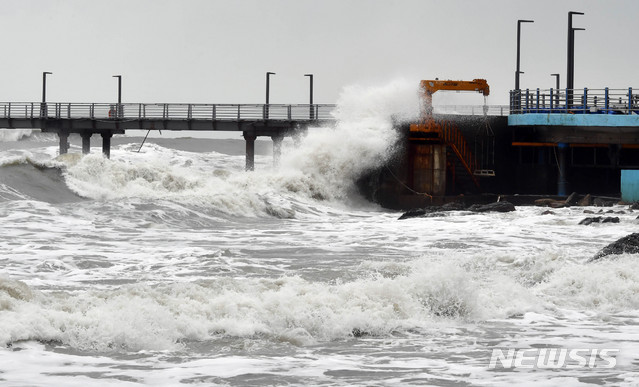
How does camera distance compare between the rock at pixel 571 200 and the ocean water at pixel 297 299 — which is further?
the rock at pixel 571 200

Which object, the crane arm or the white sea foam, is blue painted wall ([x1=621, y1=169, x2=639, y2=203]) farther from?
the white sea foam

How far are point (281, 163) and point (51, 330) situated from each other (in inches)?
1210

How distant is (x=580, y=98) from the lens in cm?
3991

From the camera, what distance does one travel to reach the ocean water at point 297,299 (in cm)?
977

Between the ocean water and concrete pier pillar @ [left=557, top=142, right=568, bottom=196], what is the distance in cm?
1033

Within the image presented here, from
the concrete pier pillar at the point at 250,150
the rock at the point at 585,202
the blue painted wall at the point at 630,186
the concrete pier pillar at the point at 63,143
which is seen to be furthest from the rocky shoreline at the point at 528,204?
the concrete pier pillar at the point at 63,143

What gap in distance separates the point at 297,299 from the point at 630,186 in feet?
79.8

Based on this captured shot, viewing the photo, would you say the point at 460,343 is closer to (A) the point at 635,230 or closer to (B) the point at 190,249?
(B) the point at 190,249

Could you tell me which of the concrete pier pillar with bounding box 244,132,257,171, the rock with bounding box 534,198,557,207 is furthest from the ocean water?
the concrete pier pillar with bounding box 244,132,257,171

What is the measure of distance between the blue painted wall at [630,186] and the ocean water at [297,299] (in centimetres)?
541

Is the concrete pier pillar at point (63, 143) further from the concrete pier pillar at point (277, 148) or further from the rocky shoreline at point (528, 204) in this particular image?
the rocky shoreline at point (528, 204)

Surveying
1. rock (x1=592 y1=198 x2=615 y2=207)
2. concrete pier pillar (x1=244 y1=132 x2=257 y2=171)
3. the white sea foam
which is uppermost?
the white sea foam

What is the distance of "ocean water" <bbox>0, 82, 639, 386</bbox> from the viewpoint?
9766 millimetres

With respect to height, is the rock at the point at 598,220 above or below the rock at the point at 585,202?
below
